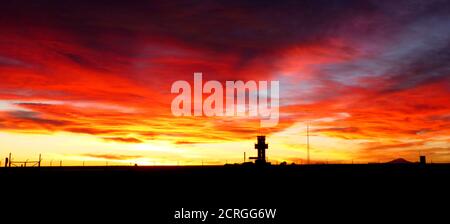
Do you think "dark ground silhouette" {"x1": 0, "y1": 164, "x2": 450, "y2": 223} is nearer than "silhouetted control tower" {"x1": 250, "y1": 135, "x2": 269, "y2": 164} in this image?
Yes

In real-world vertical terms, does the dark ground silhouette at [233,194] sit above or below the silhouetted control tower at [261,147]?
below

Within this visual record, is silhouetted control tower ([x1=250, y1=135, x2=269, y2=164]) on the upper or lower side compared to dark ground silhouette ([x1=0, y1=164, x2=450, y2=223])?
upper

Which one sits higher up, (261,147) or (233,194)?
(261,147)

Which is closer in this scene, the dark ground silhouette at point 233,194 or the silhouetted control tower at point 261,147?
the dark ground silhouette at point 233,194

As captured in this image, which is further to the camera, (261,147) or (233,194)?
(261,147)
